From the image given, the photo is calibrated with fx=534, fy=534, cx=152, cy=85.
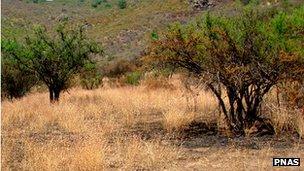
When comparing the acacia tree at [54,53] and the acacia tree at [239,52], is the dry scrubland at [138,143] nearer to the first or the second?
the acacia tree at [239,52]

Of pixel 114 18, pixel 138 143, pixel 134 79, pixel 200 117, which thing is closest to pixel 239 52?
pixel 138 143

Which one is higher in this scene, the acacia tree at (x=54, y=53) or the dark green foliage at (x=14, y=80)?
the acacia tree at (x=54, y=53)

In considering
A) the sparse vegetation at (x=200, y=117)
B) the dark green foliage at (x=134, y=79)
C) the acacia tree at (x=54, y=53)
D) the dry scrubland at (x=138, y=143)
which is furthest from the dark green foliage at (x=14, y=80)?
the dry scrubland at (x=138, y=143)

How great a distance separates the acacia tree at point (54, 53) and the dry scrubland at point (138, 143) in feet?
18.5

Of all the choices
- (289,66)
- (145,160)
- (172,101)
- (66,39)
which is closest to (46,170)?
(145,160)

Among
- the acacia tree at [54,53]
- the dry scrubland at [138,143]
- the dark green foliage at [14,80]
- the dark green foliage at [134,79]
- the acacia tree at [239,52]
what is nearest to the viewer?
the dry scrubland at [138,143]

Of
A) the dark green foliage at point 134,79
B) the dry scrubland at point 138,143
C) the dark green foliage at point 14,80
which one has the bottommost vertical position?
the dark green foliage at point 134,79

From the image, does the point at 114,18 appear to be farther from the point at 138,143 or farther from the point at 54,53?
the point at 138,143

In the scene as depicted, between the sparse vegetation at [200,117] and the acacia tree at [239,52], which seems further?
the acacia tree at [239,52]

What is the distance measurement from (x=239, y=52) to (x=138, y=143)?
137 inches

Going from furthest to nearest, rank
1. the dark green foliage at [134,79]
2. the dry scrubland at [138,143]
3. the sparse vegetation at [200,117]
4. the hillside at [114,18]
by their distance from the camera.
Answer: the hillside at [114,18] < the dark green foliage at [134,79] < the sparse vegetation at [200,117] < the dry scrubland at [138,143]

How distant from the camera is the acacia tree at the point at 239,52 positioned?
12.3 metres

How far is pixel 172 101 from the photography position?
19953mm

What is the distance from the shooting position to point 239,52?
12836 millimetres
